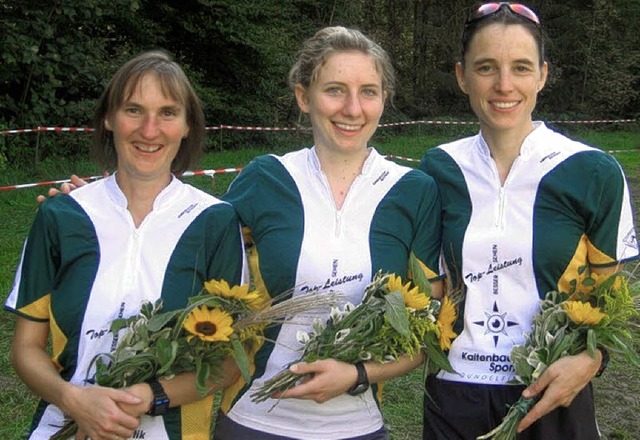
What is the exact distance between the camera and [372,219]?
2.70 m

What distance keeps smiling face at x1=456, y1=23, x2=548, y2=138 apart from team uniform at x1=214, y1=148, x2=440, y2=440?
14.2 inches

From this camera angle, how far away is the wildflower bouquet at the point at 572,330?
255 centimetres

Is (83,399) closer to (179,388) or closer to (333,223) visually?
(179,388)

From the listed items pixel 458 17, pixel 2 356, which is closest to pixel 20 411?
pixel 2 356

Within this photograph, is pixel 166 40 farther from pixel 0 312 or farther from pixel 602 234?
pixel 602 234

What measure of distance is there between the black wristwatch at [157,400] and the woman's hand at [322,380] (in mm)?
360

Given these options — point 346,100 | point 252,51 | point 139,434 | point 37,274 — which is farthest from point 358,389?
point 252,51

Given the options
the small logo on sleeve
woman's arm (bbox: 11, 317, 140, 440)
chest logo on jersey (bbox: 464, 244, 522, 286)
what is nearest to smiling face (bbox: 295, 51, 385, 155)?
chest logo on jersey (bbox: 464, 244, 522, 286)

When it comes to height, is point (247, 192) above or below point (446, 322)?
above

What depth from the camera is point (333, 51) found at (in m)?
2.74

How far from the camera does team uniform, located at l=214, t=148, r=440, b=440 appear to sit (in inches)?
102

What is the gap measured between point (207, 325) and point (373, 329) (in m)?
0.53

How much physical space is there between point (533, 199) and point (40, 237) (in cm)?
168

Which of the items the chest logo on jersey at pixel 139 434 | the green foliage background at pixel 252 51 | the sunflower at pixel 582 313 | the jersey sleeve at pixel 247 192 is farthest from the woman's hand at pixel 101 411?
the green foliage background at pixel 252 51
